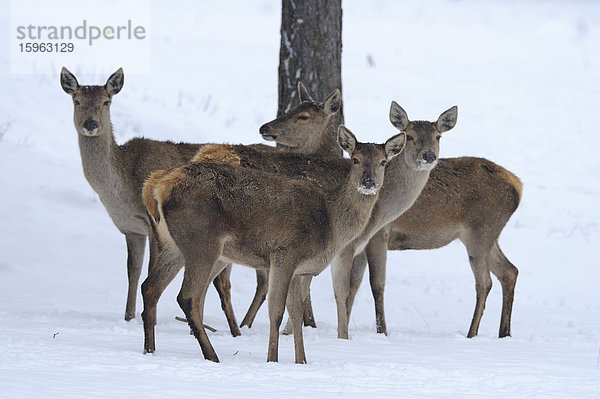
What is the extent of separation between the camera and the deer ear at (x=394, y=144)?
27.5 feet

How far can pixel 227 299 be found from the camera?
9320 millimetres

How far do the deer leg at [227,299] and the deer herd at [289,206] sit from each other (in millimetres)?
15

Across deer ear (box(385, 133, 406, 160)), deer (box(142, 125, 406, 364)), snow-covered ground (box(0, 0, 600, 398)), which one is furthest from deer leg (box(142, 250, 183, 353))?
deer ear (box(385, 133, 406, 160))

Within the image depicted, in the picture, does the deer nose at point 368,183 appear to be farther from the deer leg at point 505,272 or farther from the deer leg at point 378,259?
the deer leg at point 505,272

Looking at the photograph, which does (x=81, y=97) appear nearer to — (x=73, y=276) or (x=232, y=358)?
(x=73, y=276)

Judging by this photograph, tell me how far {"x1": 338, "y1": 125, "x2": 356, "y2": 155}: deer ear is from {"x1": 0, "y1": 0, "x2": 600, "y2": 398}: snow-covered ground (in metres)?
1.76

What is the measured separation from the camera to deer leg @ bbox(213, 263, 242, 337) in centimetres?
913

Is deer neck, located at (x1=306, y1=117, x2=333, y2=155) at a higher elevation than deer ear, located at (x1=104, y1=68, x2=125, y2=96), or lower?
lower

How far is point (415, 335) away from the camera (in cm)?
972

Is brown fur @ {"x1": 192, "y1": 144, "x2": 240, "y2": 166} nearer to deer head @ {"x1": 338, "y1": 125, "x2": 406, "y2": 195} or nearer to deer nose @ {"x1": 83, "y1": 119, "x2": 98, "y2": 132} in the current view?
deer head @ {"x1": 338, "y1": 125, "x2": 406, "y2": 195}

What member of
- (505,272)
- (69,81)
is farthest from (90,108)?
(505,272)

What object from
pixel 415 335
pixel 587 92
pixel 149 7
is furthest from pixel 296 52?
pixel 149 7

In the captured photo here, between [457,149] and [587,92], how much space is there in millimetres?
8150

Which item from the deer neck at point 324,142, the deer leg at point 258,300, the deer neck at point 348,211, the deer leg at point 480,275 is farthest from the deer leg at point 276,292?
the deer leg at point 480,275
